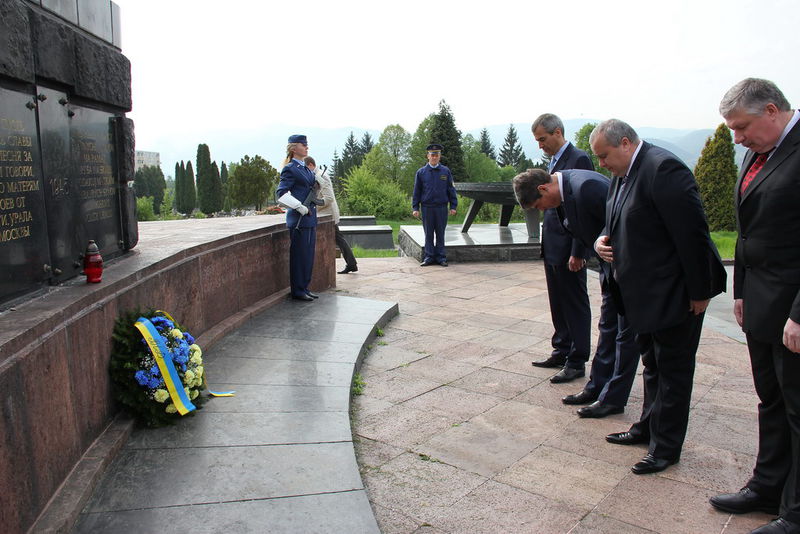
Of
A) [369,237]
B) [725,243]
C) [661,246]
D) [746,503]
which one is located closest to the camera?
[746,503]

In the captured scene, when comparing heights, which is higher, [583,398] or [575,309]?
[575,309]

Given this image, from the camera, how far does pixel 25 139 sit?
10.8 ft

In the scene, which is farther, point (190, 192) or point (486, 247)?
point (190, 192)

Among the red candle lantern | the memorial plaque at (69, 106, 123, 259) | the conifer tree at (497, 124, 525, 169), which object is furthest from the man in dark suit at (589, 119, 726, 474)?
the conifer tree at (497, 124, 525, 169)

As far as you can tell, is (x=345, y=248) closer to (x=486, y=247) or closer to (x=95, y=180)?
(x=486, y=247)

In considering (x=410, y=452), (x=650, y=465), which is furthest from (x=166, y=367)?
(x=650, y=465)

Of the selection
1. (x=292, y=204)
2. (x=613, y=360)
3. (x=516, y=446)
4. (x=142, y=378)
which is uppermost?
(x=292, y=204)

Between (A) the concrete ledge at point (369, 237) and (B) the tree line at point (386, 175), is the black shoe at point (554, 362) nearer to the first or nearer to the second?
(B) the tree line at point (386, 175)

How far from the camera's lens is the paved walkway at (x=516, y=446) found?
2.93 m

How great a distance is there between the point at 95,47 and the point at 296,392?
2.69 m

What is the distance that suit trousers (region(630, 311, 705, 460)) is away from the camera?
3.31m

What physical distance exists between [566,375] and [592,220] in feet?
4.36

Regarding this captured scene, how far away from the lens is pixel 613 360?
428 cm

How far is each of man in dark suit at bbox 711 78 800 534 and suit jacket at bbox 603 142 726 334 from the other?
198mm
